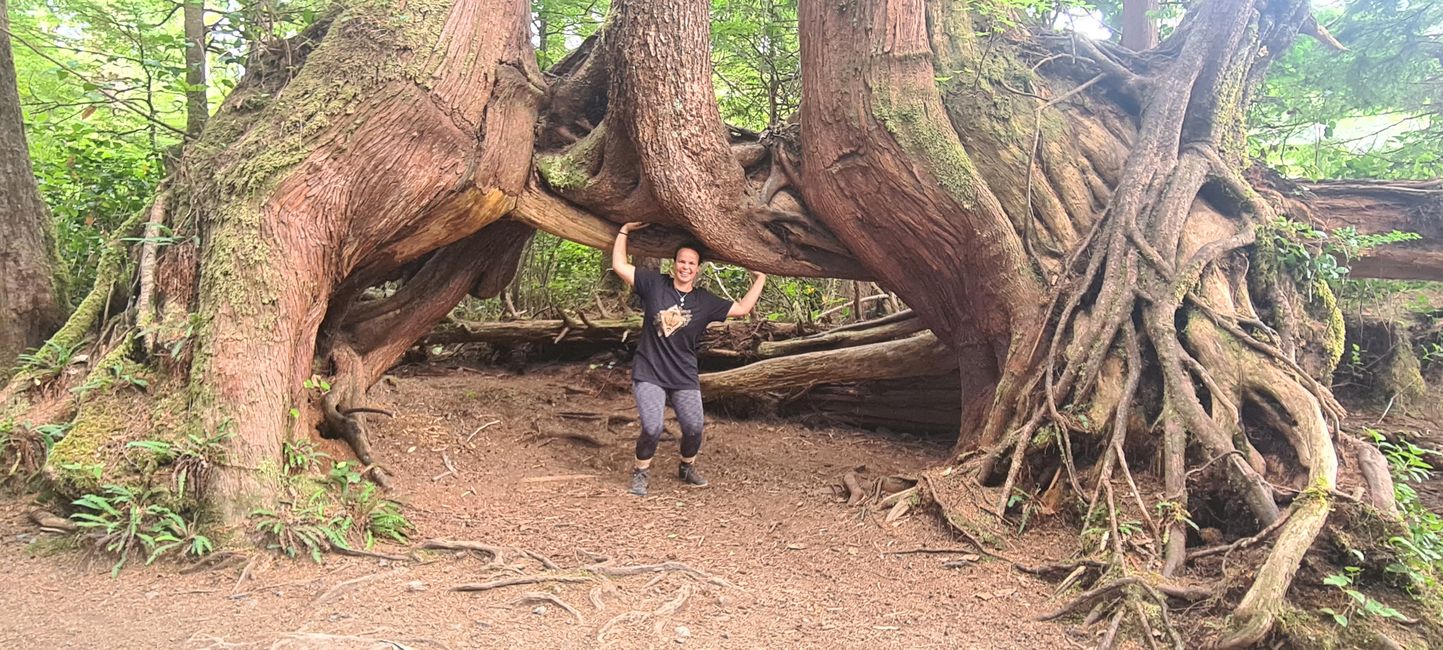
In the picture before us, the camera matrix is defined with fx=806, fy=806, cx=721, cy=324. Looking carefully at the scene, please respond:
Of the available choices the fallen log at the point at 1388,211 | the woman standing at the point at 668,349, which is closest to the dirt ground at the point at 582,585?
the woman standing at the point at 668,349

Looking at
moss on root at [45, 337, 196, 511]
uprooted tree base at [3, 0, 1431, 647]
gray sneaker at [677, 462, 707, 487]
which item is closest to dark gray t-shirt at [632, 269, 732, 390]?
uprooted tree base at [3, 0, 1431, 647]

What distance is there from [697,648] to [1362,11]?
8.46 m

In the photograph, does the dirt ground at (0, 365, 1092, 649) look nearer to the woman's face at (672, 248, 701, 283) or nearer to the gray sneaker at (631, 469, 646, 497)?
the gray sneaker at (631, 469, 646, 497)

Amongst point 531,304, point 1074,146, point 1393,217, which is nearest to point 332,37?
point 1074,146

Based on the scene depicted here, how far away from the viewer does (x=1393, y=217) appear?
19.9 feet

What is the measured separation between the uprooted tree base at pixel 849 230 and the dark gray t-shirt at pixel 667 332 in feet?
1.81

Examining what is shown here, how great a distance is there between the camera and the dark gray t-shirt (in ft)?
18.8

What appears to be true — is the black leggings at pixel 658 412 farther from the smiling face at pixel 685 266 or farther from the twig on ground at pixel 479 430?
the twig on ground at pixel 479 430

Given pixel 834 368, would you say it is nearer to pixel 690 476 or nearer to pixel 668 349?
pixel 690 476

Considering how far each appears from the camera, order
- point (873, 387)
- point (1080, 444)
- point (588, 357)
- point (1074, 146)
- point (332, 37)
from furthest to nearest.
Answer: point (588, 357) < point (873, 387) < point (1074, 146) < point (332, 37) < point (1080, 444)

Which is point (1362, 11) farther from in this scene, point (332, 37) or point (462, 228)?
point (332, 37)

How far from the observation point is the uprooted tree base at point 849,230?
4090 millimetres

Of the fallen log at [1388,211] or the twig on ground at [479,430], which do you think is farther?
the twig on ground at [479,430]

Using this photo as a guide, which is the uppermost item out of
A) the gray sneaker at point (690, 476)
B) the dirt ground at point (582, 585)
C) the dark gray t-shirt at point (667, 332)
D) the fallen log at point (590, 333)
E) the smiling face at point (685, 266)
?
the smiling face at point (685, 266)
